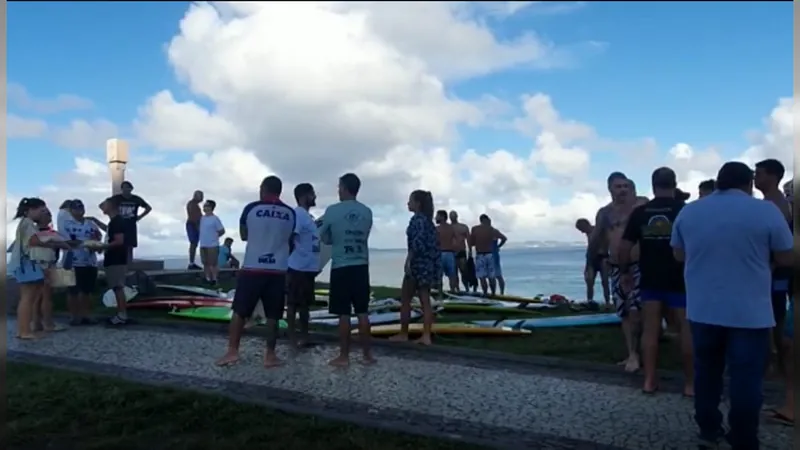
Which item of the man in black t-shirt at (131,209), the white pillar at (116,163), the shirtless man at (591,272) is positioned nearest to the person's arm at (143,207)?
the man in black t-shirt at (131,209)

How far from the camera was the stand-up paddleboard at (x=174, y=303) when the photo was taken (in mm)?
11086

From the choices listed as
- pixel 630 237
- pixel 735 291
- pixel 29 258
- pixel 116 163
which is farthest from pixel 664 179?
pixel 116 163

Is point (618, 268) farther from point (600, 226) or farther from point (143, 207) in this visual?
point (143, 207)

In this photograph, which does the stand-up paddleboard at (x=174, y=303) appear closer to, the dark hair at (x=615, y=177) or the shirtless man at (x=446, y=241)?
the shirtless man at (x=446, y=241)

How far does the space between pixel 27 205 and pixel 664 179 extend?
292 inches

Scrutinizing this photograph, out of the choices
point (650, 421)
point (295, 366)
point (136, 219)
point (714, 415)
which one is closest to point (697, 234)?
point (714, 415)

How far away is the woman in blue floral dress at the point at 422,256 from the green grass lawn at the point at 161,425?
2.95 m

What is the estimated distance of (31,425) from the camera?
466 cm

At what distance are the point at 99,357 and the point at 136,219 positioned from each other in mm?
5594

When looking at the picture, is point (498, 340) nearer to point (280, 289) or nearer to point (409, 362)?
point (409, 362)

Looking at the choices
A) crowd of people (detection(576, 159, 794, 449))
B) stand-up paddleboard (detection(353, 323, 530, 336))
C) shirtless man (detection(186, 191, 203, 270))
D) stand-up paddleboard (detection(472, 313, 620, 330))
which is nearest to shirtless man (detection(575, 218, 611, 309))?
stand-up paddleboard (detection(472, 313, 620, 330))

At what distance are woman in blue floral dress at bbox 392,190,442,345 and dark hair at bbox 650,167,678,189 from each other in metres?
2.88

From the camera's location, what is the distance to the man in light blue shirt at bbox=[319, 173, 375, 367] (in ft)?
22.0

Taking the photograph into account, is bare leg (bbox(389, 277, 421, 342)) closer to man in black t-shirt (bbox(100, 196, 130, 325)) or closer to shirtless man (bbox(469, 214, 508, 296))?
man in black t-shirt (bbox(100, 196, 130, 325))
